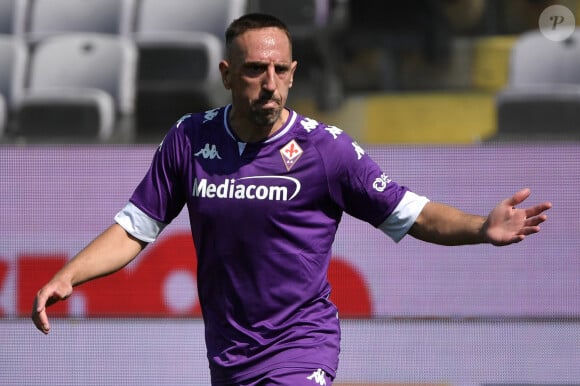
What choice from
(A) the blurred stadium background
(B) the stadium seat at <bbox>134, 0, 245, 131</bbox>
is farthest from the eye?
(B) the stadium seat at <bbox>134, 0, 245, 131</bbox>

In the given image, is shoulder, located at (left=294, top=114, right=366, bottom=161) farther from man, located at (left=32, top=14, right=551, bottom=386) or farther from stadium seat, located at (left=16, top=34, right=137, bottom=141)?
stadium seat, located at (left=16, top=34, right=137, bottom=141)

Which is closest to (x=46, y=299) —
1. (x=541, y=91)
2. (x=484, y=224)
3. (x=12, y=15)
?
(x=484, y=224)

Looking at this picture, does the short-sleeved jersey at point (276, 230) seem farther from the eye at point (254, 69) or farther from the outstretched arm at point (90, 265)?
the eye at point (254, 69)

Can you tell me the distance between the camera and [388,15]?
9.52 meters

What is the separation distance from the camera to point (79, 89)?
852 cm

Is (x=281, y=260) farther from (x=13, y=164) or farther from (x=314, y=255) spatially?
(x=13, y=164)

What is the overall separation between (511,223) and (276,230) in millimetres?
750

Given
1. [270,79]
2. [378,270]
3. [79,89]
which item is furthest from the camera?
[79,89]

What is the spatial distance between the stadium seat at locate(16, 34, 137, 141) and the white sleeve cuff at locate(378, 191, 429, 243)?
4.31 metres

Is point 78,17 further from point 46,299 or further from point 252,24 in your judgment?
point 46,299

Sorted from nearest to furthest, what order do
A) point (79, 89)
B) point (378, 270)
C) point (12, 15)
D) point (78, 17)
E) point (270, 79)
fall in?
point (270, 79) < point (378, 270) < point (79, 89) < point (78, 17) < point (12, 15)

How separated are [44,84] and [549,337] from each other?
520 cm

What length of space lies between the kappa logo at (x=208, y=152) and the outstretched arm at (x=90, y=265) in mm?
360

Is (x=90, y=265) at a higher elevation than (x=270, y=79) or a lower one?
lower
